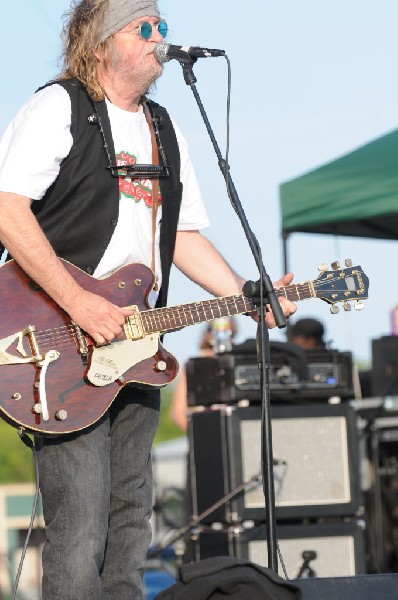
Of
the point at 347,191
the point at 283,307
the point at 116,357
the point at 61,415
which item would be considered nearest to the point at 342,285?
the point at 283,307

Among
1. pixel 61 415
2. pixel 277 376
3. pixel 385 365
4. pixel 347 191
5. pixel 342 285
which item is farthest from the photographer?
pixel 385 365

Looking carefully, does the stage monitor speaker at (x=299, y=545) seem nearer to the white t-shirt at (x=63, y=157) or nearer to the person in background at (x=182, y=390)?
the white t-shirt at (x=63, y=157)

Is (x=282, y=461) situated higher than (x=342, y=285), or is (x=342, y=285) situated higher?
(x=342, y=285)

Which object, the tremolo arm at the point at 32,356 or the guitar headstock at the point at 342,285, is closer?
the tremolo arm at the point at 32,356

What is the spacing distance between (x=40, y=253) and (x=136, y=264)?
0.35 metres

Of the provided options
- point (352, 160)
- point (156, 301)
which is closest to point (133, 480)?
point (156, 301)

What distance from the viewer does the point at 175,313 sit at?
3850 millimetres

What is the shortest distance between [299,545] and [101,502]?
2.26 m

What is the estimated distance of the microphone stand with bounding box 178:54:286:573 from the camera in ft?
11.7

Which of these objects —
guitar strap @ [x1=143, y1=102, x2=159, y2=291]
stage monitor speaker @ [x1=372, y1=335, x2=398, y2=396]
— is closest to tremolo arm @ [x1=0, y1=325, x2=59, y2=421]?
guitar strap @ [x1=143, y1=102, x2=159, y2=291]

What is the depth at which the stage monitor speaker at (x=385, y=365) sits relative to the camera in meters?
7.71

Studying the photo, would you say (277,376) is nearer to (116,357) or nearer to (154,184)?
(154,184)

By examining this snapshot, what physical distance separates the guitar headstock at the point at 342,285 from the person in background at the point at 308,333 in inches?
147

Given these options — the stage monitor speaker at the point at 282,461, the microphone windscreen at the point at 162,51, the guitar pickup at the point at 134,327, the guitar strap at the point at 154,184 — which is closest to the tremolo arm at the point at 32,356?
the guitar pickup at the point at 134,327
